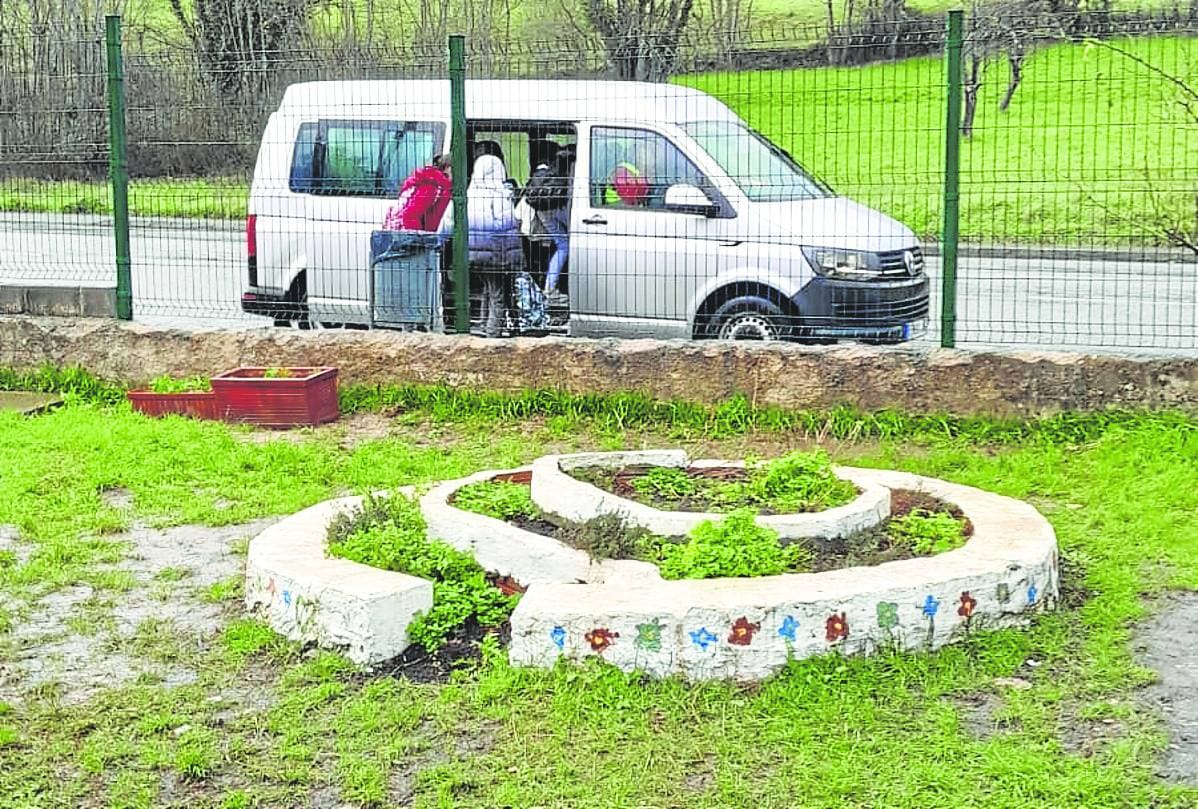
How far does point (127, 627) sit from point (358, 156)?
5691 mm

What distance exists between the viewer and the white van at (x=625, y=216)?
400 inches

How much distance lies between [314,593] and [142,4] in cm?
2822

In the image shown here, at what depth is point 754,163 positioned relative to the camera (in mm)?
10586

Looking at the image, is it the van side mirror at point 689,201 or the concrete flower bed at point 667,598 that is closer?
the concrete flower bed at point 667,598

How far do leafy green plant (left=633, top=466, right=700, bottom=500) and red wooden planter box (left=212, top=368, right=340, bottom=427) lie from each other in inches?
149

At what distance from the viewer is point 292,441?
983cm

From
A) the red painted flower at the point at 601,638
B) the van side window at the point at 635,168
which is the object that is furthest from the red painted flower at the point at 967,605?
the van side window at the point at 635,168

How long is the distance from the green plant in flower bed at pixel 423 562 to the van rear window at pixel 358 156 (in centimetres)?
493

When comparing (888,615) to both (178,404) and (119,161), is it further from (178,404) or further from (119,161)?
(119,161)

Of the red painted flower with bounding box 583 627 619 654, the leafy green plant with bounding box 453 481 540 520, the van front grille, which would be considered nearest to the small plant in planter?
the leafy green plant with bounding box 453 481 540 520

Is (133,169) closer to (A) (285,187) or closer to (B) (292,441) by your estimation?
(A) (285,187)

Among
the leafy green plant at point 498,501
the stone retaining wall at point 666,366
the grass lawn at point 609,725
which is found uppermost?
the stone retaining wall at point 666,366

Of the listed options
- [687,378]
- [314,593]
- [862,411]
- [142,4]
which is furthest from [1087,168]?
[142,4]

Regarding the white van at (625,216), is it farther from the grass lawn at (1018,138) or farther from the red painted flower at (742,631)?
the red painted flower at (742,631)
